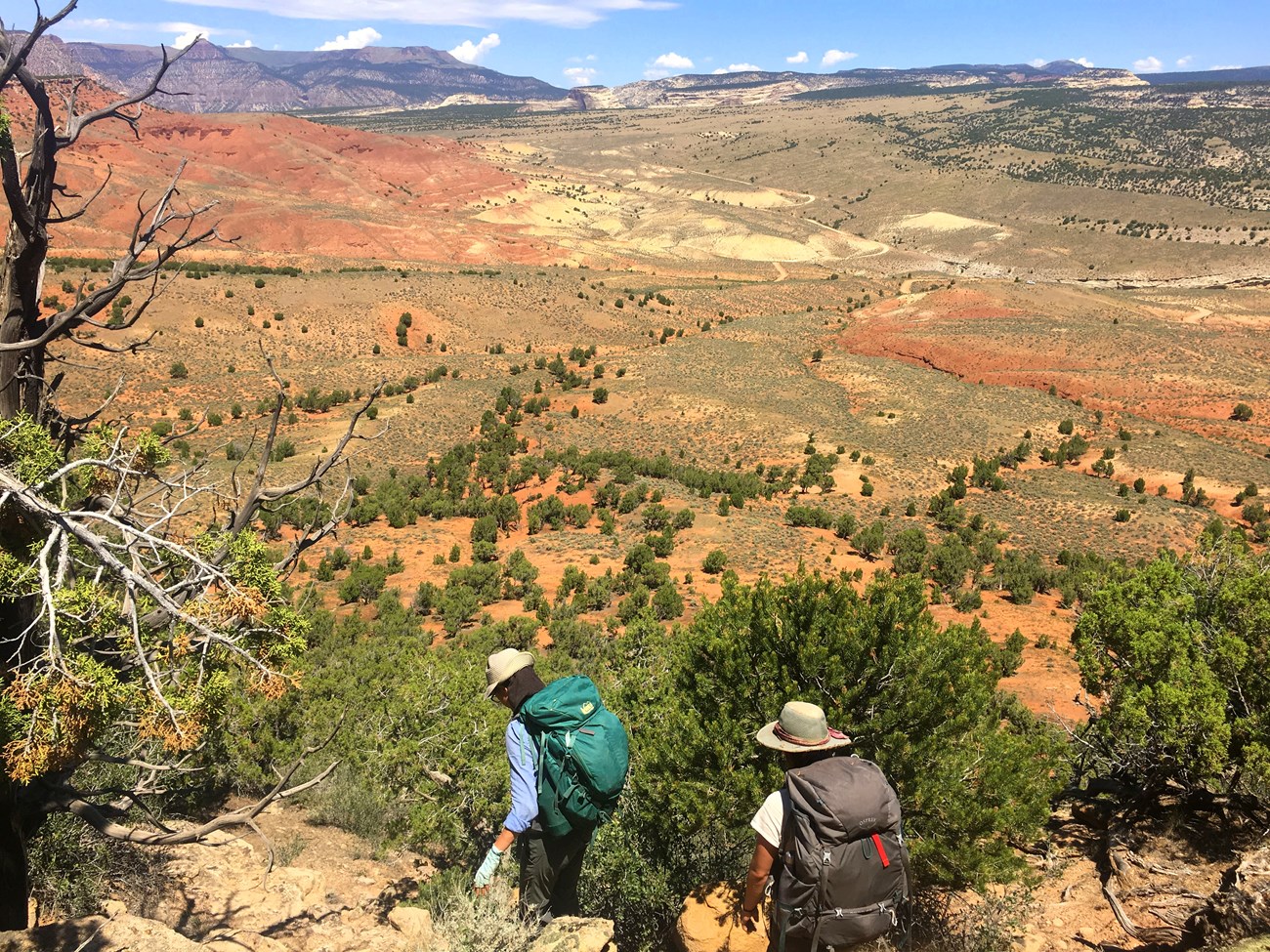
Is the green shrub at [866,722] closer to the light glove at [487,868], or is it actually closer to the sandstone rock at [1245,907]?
the sandstone rock at [1245,907]

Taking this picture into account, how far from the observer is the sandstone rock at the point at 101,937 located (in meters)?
4.22

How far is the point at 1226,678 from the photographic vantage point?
6.77 meters

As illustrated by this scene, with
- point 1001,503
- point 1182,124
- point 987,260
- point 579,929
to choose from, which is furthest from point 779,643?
point 1182,124

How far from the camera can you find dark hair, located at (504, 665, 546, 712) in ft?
13.9

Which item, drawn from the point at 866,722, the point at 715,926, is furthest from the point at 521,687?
the point at 866,722

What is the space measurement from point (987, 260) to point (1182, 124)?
73712 mm

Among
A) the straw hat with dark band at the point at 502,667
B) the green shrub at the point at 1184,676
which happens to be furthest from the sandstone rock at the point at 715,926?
the green shrub at the point at 1184,676

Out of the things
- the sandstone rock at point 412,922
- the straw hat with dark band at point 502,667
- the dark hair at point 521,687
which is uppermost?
the straw hat with dark band at point 502,667

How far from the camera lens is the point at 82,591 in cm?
357

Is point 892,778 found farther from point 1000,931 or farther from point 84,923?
point 84,923

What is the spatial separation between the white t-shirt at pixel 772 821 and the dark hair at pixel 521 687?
1373 mm

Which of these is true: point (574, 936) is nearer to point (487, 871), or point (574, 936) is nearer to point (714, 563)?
point (487, 871)

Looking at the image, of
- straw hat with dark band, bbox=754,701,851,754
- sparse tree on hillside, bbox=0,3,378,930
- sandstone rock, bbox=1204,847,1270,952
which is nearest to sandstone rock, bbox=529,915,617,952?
sparse tree on hillside, bbox=0,3,378,930

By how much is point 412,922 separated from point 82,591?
11.0ft
